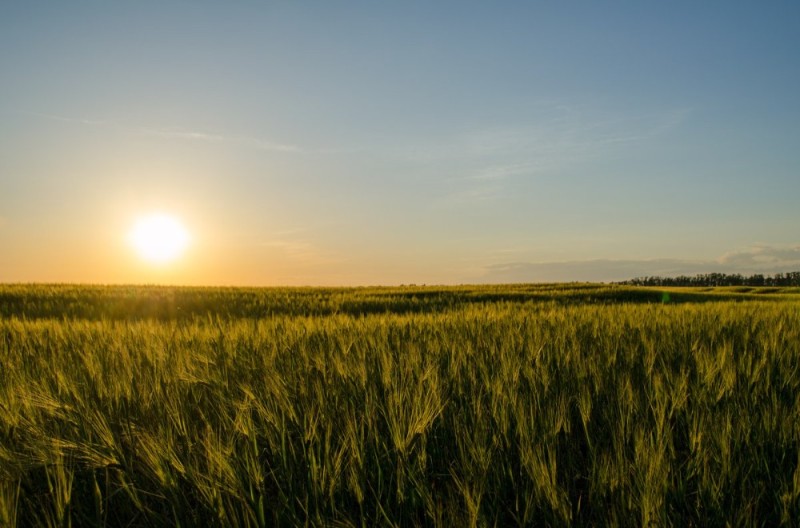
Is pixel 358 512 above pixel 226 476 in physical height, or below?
below

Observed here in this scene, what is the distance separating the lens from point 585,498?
136 centimetres

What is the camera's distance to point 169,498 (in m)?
1.11

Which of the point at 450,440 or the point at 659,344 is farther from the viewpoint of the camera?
the point at 659,344

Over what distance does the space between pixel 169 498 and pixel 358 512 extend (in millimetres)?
455

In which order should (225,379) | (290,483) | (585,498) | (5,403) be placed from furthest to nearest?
1. (225,379)
2. (5,403)
3. (585,498)
4. (290,483)

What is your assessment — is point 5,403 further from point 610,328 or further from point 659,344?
point 610,328

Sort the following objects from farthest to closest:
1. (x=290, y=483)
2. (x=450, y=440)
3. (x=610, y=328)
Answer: (x=610, y=328) < (x=450, y=440) < (x=290, y=483)

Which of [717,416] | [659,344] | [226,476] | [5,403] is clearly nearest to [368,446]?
[226,476]

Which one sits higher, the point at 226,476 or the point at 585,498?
the point at 226,476

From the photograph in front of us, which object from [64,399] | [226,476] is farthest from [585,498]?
[64,399]

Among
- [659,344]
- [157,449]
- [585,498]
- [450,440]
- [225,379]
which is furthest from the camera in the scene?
[659,344]

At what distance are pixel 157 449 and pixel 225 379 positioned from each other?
0.97m

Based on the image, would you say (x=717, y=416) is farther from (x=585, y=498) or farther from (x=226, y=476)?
(x=226, y=476)

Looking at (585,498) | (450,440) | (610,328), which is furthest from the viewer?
(610,328)
